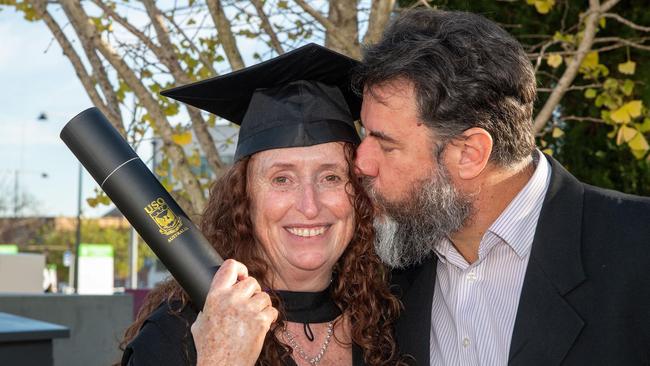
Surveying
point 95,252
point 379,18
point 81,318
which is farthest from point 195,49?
point 95,252

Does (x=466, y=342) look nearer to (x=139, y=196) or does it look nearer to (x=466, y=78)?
(x=466, y=78)

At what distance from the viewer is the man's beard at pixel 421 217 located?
294 cm

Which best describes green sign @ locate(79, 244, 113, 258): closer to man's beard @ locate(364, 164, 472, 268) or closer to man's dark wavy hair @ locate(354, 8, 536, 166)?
man's beard @ locate(364, 164, 472, 268)

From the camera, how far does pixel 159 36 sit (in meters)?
4.72

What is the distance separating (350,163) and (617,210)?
942 mm

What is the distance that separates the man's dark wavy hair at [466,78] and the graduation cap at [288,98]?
205 mm

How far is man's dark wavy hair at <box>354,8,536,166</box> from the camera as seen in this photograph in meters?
2.95

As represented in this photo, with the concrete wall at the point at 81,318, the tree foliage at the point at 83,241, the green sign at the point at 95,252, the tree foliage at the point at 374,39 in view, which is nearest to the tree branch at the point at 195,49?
the tree foliage at the point at 374,39

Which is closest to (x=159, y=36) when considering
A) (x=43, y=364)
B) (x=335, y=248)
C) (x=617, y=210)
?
(x=43, y=364)

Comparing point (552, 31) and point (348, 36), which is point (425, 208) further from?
point (552, 31)

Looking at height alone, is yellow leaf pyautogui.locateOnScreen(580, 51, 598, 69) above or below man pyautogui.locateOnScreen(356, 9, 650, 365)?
above

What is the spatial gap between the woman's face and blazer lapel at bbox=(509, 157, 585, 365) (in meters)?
0.73

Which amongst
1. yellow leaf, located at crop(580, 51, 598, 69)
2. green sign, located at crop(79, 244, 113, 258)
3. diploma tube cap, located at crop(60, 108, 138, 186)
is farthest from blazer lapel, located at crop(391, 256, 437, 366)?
green sign, located at crop(79, 244, 113, 258)

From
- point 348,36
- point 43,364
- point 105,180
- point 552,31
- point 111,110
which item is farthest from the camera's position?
point 552,31
